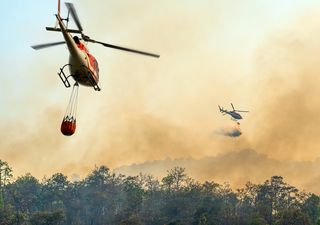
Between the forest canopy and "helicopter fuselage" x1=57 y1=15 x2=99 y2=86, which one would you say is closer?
"helicopter fuselage" x1=57 y1=15 x2=99 y2=86

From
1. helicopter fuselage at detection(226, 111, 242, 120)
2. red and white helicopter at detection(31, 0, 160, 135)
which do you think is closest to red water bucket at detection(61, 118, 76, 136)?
red and white helicopter at detection(31, 0, 160, 135)

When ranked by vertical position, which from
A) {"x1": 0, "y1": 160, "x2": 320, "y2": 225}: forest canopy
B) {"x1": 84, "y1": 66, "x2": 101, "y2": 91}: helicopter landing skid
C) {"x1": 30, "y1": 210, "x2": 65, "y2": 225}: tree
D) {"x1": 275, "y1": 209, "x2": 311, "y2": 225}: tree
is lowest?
{"x1": 84, "y1": 66, "x2": 101, "y2": 91}: helicopter landing skid

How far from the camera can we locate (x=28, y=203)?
439 feet

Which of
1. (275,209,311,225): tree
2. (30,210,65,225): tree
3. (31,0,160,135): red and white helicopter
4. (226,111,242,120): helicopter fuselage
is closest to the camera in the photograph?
Result: (31,0,160,135): red and white helicopter

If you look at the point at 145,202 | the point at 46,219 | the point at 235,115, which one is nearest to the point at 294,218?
the point at 235,115

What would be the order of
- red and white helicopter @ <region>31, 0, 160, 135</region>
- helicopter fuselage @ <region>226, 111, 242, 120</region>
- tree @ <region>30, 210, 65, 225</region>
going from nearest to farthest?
1. red and white helicopter @ <region>31, 0, 160, 135</region>
2. helicopter fuselage @ <region>226, 111, 242, 120</region>
3. tree @ <region>30, 210, 65, 225</region>

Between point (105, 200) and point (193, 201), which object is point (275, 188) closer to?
point (193, 201)

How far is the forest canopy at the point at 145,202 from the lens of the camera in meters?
101

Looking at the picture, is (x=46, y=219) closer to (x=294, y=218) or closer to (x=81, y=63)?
(x=294, y=218)

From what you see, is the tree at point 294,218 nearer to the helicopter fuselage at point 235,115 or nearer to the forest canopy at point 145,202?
the forest canopy at point 145,202

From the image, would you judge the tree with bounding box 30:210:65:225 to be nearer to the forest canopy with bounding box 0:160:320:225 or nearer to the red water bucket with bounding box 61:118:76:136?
the forest canopy with bounding box 0:160:320:225

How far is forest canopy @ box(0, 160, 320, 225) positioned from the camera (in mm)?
101375

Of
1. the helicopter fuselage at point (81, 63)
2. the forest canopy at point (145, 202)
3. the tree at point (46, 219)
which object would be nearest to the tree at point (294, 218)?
the forest canopy at point (145, 202)

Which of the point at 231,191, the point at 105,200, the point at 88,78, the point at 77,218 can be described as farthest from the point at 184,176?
the point at 88,78
